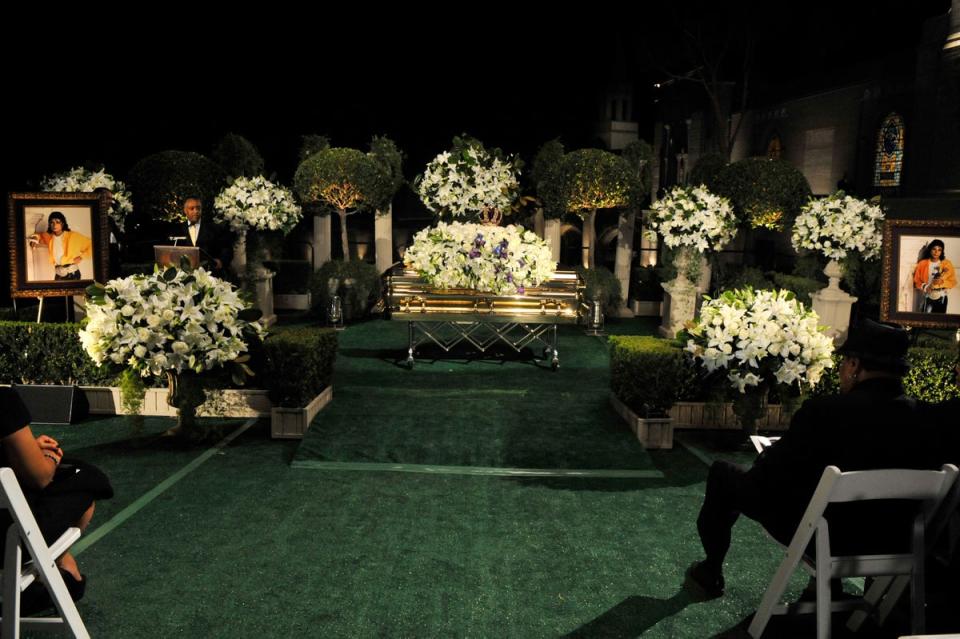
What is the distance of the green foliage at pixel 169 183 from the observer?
41.5 feet

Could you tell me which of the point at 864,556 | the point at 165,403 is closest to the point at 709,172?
the point at 165,403

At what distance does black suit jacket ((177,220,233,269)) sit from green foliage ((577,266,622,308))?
606cm

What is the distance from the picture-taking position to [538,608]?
434cm

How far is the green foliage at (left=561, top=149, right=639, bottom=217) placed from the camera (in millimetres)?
12969

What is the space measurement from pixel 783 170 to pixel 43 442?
11.4 metres

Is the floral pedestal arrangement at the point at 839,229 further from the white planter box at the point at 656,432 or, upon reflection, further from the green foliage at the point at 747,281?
the white planter box at the point at 656,432

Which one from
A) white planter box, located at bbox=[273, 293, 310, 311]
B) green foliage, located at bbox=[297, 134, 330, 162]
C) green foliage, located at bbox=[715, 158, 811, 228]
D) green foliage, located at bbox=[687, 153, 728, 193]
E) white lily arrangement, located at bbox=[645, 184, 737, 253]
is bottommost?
white planter box, located at bbox=[273, 293, 310, 311]

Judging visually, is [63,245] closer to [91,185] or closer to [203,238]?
[203,238]

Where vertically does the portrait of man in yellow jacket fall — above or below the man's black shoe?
above

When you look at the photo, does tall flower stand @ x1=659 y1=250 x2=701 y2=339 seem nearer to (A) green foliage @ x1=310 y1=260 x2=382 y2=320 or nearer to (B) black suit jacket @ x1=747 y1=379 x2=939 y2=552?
(A) green foliage @ x1=310 y1=260 x2=382 y2=320

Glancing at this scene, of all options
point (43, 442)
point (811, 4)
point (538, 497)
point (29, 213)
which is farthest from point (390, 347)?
point (811, 4)

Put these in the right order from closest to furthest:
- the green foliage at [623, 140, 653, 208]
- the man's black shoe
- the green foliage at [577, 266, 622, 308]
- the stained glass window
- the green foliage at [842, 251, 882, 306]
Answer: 1. the man's black shoe
2. the green foliage at [842, 251, 882, 306]
3. the green foliage at [577, 266, 622, 308]
4. the green foliage at [623, 140, 653, 208]
5. the stained glass window

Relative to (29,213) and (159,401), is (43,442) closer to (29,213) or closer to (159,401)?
(159,401)

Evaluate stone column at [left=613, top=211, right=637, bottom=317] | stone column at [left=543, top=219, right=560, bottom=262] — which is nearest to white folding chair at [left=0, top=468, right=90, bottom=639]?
stone column at [left=613, top=211, right=637, bottom=317]
